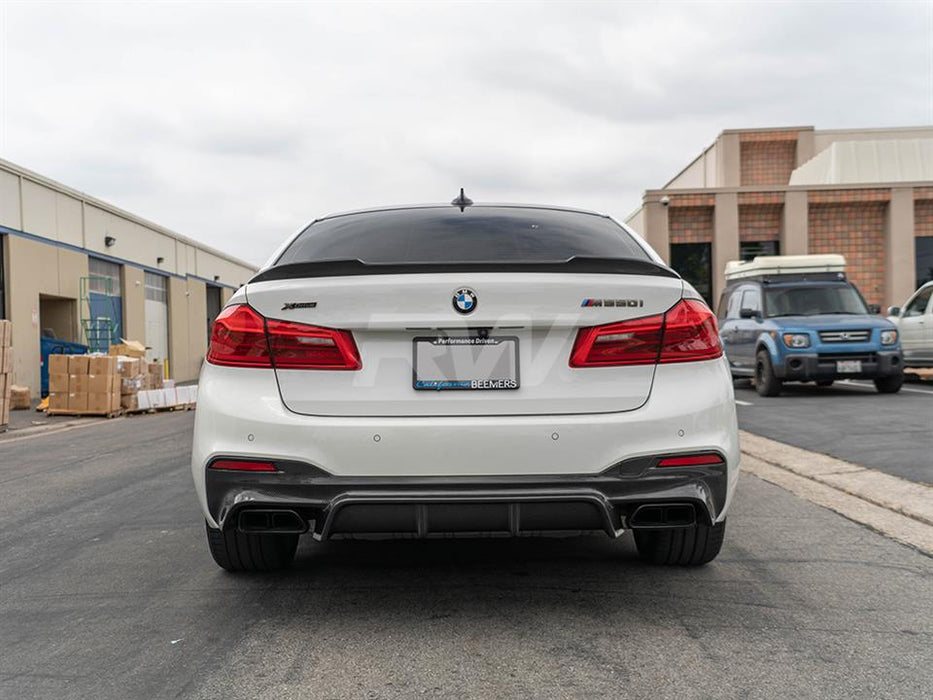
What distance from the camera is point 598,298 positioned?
10.0 feet

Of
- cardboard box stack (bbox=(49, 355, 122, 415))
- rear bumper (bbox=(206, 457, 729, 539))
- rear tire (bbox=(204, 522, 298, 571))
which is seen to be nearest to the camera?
rear bumper (bbox=(206, 457, 729, 539))

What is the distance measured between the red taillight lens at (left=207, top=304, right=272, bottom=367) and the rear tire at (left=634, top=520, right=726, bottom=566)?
6.26 feet

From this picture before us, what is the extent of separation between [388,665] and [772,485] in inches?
163

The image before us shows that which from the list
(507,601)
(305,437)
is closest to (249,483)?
(305,437)

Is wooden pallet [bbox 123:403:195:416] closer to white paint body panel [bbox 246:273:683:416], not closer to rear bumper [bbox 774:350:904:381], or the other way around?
rear bumper [bbox 774:350:904:381]

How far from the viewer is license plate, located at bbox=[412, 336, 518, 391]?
119 inches

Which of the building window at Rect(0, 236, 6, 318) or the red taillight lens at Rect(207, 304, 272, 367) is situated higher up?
the building window at Rect(0, 236, 6, 318)

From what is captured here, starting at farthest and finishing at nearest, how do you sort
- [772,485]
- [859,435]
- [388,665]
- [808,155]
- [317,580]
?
[808,155], [859,435], [772,485], [317,580], [388,665]

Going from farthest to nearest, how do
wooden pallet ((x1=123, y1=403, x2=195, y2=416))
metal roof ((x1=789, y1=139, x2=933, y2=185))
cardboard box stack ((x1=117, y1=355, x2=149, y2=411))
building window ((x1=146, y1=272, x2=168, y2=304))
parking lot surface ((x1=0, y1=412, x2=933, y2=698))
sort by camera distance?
building window ((x1=146, y1=272, x2=168, y2=304)) → metal roof ((x1=789, y1=139, x2=933, y2=185)) → wooden pallet ((x1=123, y1=403, x2=195, y2=416)) → cardboard box stack ((x1=117, y1=355, x2=149, y2=411)) → parking lot surface ((x1=0, y1=412, x2=933, y2=698))

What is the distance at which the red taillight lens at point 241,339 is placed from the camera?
10.1ft

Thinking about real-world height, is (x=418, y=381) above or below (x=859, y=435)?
above

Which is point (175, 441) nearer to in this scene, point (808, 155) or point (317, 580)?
point (317, 580)

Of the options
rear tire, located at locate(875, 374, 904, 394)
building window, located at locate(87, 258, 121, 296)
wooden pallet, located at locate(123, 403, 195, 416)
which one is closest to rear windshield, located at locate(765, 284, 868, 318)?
rear tire, located at locate(875, 374, 904, 394)

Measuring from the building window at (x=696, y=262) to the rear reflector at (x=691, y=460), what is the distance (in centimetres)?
2667
